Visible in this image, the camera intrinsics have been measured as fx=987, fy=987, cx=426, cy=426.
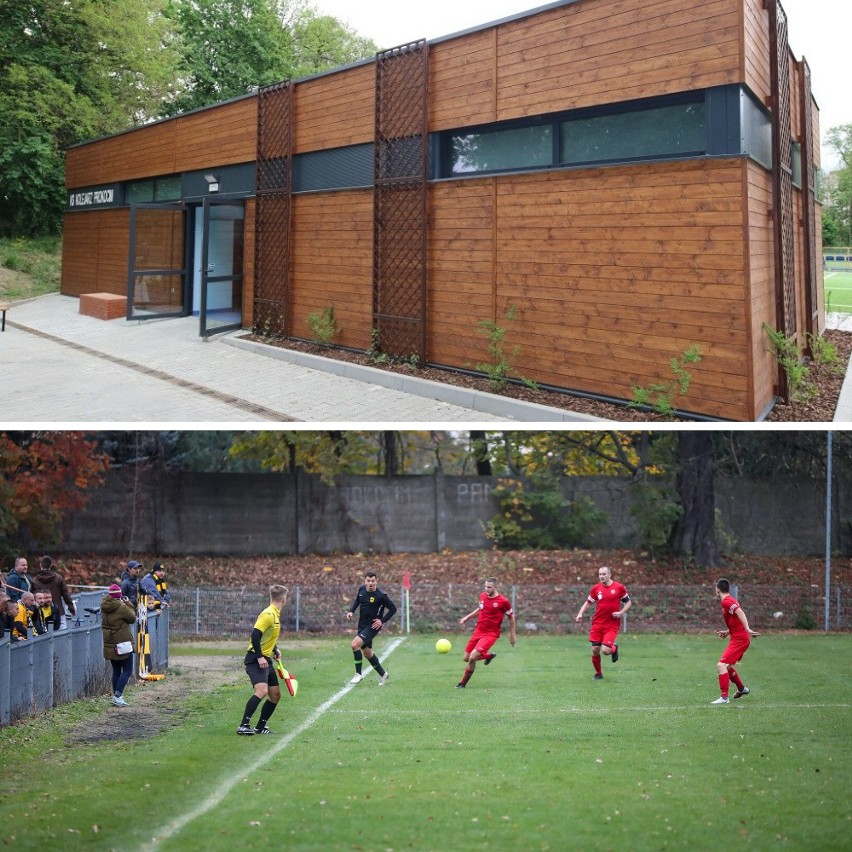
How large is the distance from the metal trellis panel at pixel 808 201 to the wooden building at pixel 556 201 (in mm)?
80

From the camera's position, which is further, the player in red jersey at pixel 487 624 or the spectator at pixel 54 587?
the spectator at pixel 54 587

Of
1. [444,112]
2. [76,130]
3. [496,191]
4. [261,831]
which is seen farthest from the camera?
[76,130]

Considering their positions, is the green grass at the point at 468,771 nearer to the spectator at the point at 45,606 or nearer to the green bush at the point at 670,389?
the spectator at the point at 45,606

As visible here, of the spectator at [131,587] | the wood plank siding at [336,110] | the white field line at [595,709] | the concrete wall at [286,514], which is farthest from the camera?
the concrete wall at [286,514]

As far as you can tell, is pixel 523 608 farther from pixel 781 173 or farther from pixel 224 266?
pixel 781 173

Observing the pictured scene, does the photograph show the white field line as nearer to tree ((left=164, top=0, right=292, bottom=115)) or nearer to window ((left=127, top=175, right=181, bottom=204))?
window ((left=127, top=175, right=181, bottom=204))

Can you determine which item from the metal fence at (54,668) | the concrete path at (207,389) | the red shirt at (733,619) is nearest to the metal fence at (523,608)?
the concrete path at (207,389)

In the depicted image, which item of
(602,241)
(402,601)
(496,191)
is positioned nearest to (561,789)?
(602,241)

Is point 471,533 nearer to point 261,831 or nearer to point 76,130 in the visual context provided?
point 261,831

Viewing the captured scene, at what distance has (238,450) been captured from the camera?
29359 mm

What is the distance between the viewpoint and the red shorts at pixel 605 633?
1335 cm

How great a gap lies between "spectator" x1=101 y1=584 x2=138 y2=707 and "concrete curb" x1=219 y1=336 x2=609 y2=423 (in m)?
6.27

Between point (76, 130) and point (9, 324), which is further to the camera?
point (76, 130)

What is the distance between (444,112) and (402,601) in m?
10.9
